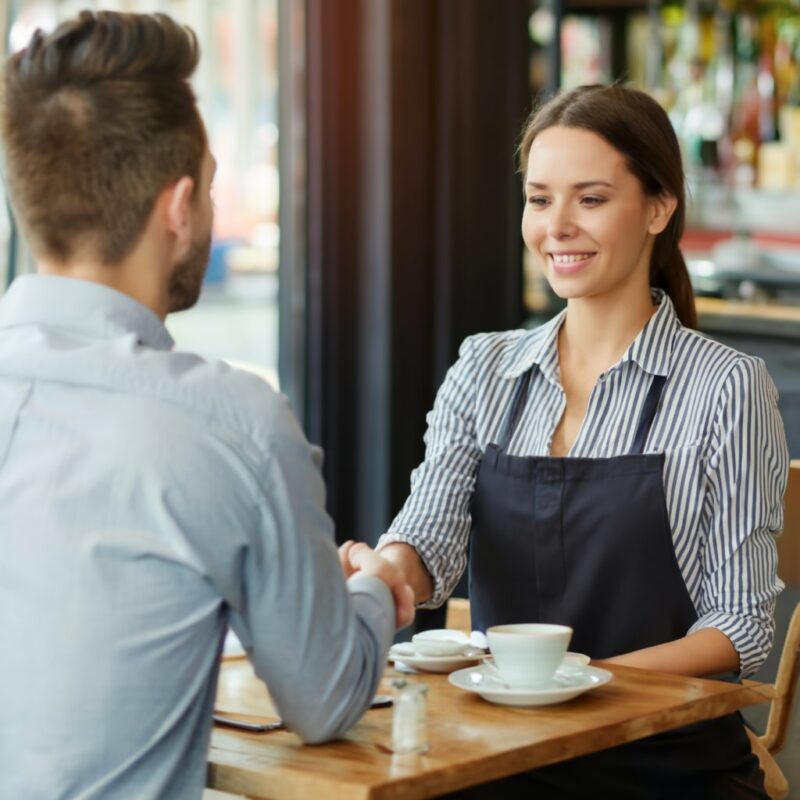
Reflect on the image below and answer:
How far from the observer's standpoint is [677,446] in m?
2.27

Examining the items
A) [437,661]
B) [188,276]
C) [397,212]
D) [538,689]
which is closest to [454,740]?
[538,689]

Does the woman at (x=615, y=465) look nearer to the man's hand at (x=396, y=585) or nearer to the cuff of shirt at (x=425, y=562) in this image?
the cuff of shirt at (x=425, y=562)

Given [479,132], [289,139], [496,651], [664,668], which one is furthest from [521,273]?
[496,651]

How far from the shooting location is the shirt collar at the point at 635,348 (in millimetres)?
2352

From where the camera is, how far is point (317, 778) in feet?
4.86

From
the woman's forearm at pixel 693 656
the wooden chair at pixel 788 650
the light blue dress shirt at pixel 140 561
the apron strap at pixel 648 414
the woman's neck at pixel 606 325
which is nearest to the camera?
the light blue dress shirt at pixel 140 561

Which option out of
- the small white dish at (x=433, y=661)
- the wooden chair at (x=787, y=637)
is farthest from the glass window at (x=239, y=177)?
the small white dish at (x=433, y=661)

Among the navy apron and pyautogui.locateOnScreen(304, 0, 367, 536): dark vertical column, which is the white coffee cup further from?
pyautogui.locateOnScreen(304, 0, 367, 536): dark vertical column

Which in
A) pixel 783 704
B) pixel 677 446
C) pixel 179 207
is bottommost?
pixel 783 704

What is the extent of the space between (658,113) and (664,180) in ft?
0.36

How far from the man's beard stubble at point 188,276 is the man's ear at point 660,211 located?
40.5 inches

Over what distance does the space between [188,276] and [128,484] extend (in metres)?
0.25

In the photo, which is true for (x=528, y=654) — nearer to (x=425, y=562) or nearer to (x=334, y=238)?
(x=425, y=562)

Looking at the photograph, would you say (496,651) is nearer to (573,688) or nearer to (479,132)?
(573,688)
